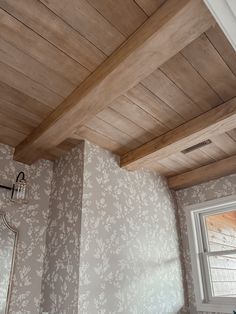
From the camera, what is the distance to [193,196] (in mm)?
3129

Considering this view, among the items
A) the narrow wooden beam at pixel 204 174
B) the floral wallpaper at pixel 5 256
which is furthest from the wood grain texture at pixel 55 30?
the narrow wooden beam at pixel 204 174

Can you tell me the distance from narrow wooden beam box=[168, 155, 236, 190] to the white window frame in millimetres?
246

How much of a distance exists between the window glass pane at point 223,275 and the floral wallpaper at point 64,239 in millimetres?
1572

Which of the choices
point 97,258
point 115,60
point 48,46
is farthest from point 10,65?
point 97,258

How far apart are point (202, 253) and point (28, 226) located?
5.96 feet

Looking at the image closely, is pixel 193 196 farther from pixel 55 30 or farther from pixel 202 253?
pixel 55 30

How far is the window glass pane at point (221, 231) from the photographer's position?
2898 mm

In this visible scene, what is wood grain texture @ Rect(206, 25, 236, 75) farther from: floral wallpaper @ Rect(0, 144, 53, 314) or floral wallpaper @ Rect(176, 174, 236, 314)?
floral wallpaper @ Rect(0, 144, 53, 314)

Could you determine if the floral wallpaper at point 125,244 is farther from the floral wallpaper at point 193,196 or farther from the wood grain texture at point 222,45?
the wood grain texture at point 222,45

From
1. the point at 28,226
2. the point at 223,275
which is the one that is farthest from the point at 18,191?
the point at 223,275

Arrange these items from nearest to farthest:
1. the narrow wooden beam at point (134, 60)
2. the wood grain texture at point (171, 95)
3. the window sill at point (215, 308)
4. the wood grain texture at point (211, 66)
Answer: the narrow wooden beam at point (134, 60) → the wood grain texture at point (211, 66) → the wood grain texture at point (171, 95) → the window sill at point (215, 308)

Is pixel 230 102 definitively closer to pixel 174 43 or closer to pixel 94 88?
pixel 174 43

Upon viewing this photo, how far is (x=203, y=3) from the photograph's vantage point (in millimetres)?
1167

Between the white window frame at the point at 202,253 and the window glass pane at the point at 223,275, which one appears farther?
the window glass pane at the point at 223,275
